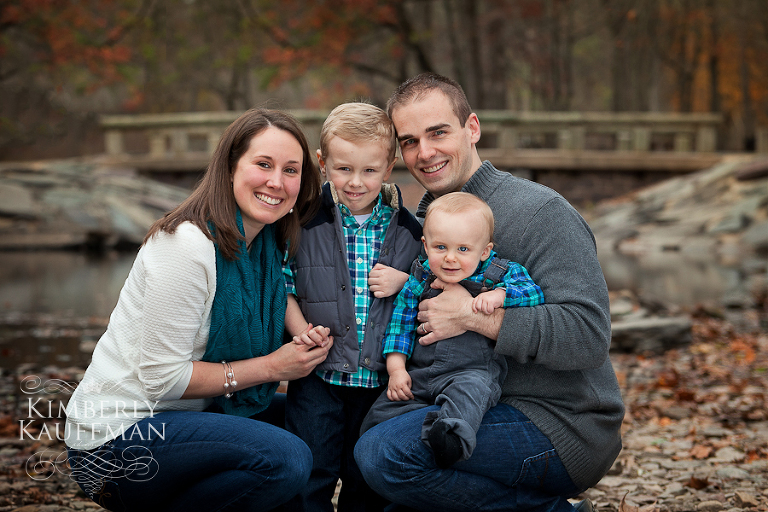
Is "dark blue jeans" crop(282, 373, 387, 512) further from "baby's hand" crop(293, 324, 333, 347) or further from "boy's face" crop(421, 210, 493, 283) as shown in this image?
"boy's face" crop(421, 210, 493, 283)

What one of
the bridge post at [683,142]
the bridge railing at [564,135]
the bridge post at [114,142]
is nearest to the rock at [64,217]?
the bridge railing at [564,135]

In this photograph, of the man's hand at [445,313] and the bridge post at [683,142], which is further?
the bridge post at [683,142]

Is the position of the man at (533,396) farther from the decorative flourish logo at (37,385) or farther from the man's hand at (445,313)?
the decorative flourish logo at (37,385)

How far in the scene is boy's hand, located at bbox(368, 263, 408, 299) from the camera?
293 cm

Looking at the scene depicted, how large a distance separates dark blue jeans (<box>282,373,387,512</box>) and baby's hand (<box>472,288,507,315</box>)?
24.7 inches

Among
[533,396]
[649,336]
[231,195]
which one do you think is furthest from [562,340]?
[649,336]

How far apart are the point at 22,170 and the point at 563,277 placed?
17.3m

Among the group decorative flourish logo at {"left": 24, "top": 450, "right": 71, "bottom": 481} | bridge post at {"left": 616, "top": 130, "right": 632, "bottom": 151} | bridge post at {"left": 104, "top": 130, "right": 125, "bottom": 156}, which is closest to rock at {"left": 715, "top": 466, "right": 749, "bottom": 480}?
decorative flourish logo at {"left": 24, "top": 450, "right": 71, "bottom": 481}

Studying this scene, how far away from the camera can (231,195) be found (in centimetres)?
281

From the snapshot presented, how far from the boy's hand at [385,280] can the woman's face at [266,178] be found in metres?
0.44

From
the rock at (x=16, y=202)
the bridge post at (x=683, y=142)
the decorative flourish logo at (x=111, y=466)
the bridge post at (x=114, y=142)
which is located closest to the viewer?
the decorative flourish logo at (x=111, y=466)

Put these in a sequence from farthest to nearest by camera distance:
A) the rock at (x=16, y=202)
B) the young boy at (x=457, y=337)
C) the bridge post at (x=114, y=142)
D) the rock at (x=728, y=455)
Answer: the bridge post at (x=114, y=142)
the rock at (x=16, y=202)
the rock at (x=728, y=455)
the young boy at (x=457, y=337)

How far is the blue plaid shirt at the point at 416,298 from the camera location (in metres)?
2.72

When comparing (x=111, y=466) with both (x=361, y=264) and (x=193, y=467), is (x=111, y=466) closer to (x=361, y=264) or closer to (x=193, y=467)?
(x=193, y=467)
